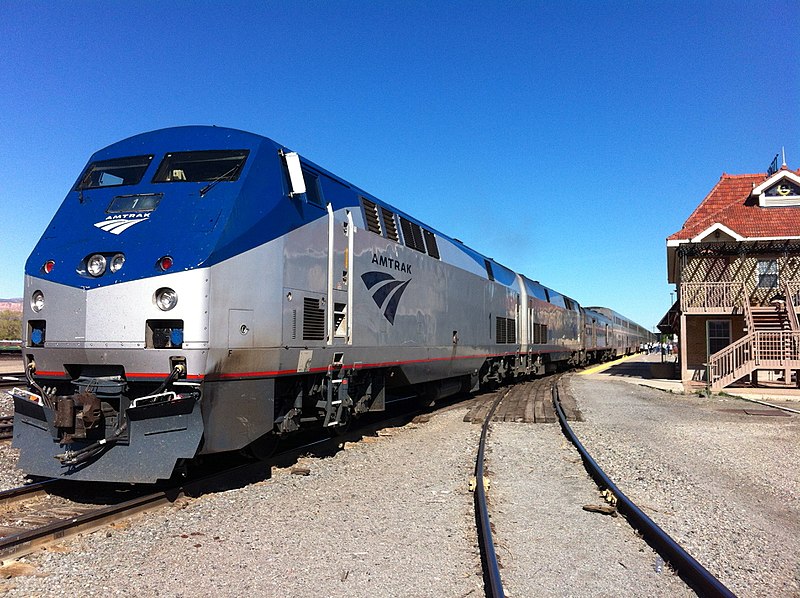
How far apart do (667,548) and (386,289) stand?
5359 millimetres

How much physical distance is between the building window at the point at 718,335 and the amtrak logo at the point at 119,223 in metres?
24.2

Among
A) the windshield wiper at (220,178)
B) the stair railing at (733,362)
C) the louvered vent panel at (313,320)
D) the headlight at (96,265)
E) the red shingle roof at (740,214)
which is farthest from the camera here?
the red shingle roof at (740,214)

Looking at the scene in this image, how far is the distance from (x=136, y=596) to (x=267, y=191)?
12.8 ft

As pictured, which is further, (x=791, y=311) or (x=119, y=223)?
(x=791, y=311)

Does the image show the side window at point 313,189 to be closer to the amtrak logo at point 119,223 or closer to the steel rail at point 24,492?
the amtrak logo at point 119,223

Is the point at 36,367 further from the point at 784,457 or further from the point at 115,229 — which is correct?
the point at 784,457

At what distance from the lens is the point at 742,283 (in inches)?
866

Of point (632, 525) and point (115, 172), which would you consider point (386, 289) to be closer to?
point (115, 172)

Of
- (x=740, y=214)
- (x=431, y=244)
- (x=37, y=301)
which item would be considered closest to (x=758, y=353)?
(x=740, y=214)

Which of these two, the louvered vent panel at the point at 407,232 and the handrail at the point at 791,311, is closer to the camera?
the louvered vent panel at the point at 407,232

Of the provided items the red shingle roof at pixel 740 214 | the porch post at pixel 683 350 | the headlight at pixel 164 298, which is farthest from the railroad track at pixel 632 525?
the red shingle roof at pixel 740 214

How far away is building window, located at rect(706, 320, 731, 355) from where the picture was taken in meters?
24.2

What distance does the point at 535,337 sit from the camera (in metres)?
19.7

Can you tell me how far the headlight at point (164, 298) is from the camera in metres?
5.28
